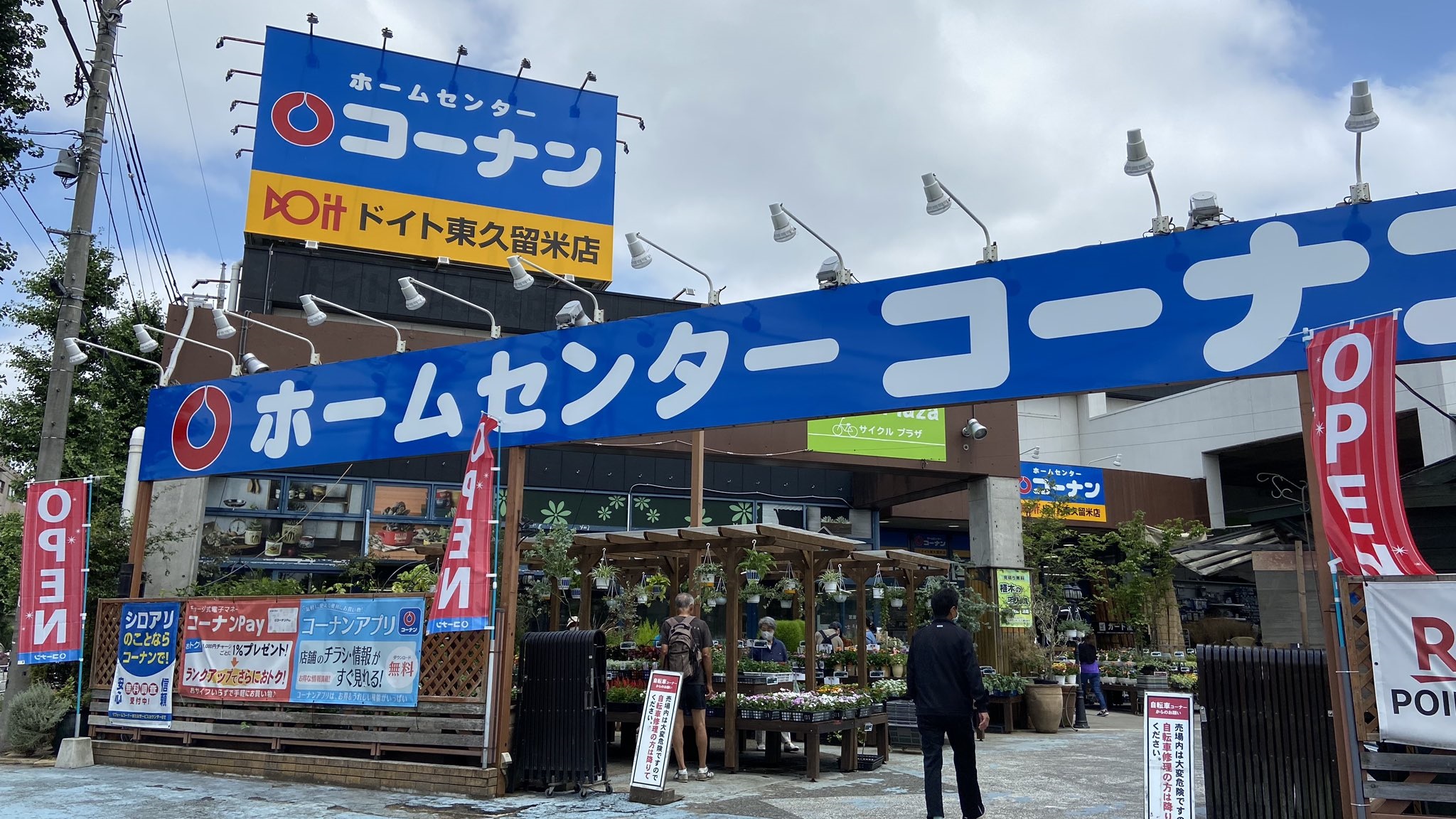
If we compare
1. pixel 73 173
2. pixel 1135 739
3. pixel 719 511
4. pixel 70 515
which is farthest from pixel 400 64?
pixel 1135 739

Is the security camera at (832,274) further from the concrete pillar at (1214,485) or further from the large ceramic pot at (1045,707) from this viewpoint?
the concrete pillar at (1214,485)

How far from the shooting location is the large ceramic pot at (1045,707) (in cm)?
1548

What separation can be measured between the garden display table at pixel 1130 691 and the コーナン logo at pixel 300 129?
18475mm

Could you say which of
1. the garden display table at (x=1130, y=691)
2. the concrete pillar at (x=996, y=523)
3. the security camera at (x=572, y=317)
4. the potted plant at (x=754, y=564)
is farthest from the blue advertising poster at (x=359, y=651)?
the garden display table at (x=1130, y=691)

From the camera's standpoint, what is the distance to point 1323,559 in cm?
621

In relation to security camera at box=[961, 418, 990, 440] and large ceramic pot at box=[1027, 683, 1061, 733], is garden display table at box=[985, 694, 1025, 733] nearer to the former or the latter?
large ceramic pot at box=[1027, 683, 1061, 733]

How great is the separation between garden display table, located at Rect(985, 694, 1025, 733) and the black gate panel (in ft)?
26.1

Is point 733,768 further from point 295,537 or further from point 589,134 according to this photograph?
point 589,134

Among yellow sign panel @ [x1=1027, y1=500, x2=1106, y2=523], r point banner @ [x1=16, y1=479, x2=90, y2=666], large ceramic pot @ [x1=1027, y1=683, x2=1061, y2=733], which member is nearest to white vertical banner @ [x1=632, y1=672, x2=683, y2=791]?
r point banner @ [x1=16, y1=479, x2=90, y2=666]

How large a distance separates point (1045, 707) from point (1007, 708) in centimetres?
72

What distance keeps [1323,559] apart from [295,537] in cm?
1567

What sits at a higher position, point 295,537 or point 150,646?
point 295,537

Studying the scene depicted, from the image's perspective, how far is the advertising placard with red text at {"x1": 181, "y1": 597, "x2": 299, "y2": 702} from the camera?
10031mm

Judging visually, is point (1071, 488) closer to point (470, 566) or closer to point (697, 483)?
point (697, 483)
